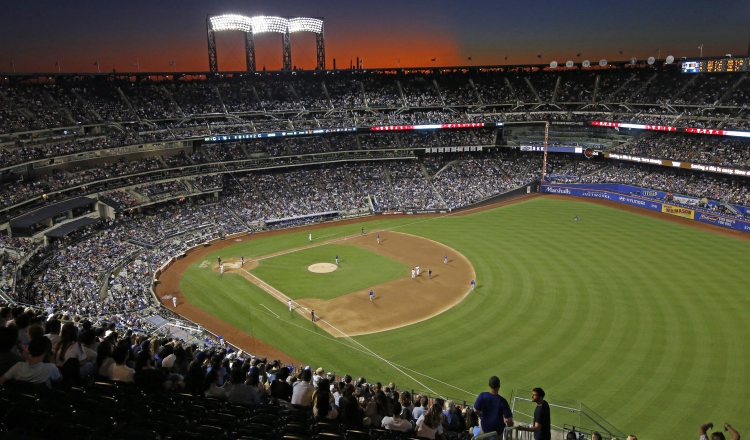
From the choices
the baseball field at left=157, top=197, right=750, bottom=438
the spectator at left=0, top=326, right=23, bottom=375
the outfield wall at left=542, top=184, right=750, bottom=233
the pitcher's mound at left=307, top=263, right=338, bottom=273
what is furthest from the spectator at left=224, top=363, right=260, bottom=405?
the outfield wall at left=542, top=184, right=750, bottom=233

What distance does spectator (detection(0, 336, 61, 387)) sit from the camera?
7.75m

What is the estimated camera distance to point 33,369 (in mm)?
7828

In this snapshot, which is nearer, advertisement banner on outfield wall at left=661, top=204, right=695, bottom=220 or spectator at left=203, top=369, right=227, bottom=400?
spectator at left=203, top=369, right=227, bottom=400

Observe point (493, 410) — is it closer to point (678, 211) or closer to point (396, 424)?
point (396, 424)

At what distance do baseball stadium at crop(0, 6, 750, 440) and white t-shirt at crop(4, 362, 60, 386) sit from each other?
0.13 ft

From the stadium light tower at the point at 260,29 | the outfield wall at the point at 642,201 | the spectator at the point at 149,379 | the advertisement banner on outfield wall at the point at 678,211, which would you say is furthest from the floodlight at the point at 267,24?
the spectator at the point at 149,379

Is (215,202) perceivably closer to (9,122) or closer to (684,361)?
(9,122)

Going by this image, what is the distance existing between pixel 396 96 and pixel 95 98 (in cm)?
3940

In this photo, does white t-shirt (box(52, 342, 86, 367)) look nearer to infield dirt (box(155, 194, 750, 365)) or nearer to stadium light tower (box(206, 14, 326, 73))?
infield dirt (box(155, 194, 750, 365))

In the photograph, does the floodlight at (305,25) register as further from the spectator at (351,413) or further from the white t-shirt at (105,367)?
the spectator at (351,413)

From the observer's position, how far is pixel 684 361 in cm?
2503

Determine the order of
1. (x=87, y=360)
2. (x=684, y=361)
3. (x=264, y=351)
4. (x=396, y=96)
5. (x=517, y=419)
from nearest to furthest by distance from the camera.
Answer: (x=87, y=360), (x=517, y=419), (x=684, y=361), (x=264, y=351), (x=396, y=96)

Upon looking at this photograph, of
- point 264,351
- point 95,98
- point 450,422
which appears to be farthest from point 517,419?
point 95,98

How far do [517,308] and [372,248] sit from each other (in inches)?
708
